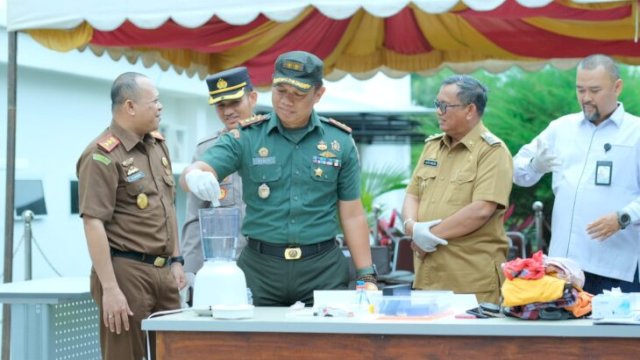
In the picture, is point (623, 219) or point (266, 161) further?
point (623, 219)

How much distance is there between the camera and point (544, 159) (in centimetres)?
457

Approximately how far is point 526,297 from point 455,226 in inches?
55.6

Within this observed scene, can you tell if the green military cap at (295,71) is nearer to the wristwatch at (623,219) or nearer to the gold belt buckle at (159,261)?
the gold belt buckle at (159,261)

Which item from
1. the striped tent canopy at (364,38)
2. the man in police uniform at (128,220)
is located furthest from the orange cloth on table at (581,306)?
the striped tent canopy at (364,38)

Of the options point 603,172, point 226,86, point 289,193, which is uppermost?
point 226,86

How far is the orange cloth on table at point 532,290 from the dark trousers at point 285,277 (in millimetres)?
973

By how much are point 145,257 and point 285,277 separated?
0.79m

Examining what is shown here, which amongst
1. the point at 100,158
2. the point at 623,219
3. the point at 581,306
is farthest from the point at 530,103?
the point at 581,306

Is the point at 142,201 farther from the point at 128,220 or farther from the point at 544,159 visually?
the point at 544,159

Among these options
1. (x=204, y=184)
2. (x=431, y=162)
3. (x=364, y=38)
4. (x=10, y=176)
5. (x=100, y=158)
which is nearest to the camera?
(x=204, y=184)

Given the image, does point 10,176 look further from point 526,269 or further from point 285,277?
point 526,269

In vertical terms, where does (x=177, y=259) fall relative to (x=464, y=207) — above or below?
below

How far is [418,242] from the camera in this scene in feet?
14.9

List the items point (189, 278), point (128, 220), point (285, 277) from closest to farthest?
point (285, 277) < point (128, 220) < point (189, 278)
